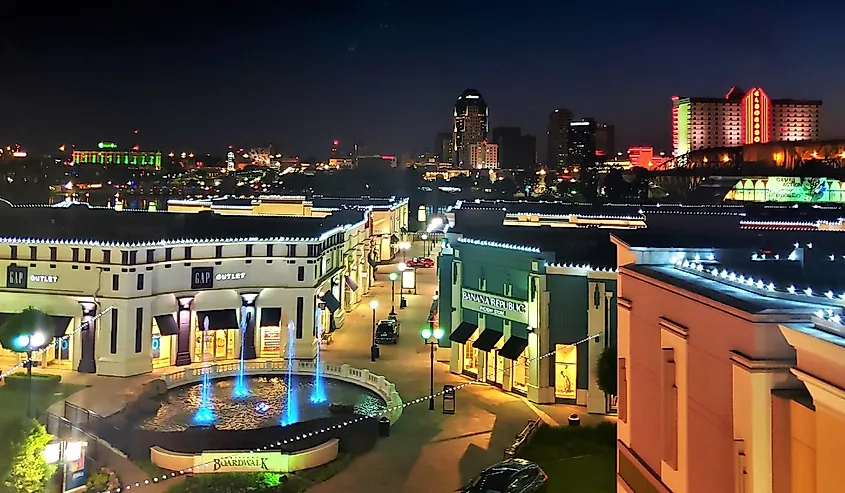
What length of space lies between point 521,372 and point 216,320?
45.4 feet

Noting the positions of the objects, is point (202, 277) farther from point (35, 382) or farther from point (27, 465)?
point (27, 465)

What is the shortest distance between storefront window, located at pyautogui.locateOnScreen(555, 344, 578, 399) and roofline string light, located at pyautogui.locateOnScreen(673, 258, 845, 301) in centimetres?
1618

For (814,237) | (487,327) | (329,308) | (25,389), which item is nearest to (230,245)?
(329,308)

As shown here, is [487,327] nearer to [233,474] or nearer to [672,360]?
[233,474]

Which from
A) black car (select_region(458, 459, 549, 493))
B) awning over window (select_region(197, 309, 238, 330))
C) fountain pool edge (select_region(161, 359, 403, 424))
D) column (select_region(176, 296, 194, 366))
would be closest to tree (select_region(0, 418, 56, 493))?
black car (select_region(458, 459, 549, 493))

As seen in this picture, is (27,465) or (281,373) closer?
(27,465)

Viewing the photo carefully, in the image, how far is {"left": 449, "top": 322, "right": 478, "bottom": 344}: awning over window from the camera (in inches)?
1196

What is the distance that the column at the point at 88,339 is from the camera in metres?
30.5

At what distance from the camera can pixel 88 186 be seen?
18962 centimetres

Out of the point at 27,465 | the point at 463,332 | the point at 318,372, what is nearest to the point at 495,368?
the point at 463,332

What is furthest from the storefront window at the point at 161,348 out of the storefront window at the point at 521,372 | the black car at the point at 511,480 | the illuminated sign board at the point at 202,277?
the black car at the point at 511,480

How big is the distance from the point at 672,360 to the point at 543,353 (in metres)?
18.1

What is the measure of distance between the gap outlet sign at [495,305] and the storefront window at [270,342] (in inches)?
361

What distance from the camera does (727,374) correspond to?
767cm
